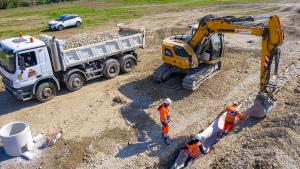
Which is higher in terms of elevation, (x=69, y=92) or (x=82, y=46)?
(x=82, y=46)

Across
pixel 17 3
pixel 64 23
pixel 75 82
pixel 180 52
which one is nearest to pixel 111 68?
pixel 75 82

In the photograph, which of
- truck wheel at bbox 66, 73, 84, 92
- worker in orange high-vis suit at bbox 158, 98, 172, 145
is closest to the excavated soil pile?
worker in orange high-vis suit at bbox 158, 98, 172, 145

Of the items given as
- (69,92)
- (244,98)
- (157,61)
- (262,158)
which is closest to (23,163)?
(69,92)

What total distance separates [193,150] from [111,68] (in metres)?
7.82

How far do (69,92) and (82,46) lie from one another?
221 cm

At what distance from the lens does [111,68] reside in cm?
1702

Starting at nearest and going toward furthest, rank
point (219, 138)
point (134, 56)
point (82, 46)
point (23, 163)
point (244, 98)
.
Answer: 1. point (23, 163)
2. point (219, 138)
3. point (244, 98)
4. point (82, 46)
5. point (134, 56)

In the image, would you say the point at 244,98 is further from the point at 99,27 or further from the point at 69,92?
the point at 99,27

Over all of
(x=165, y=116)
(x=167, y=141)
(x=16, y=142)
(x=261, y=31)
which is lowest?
(x=167, y=141)

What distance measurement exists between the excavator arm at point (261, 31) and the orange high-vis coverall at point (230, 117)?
184cm

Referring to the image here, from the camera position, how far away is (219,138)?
11570mm

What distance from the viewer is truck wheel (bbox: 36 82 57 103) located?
14.6m

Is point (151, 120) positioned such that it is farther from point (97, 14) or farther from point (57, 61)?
point (97, 14)

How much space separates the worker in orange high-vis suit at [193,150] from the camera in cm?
1048
